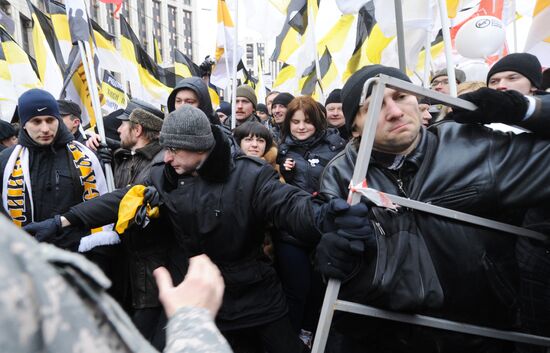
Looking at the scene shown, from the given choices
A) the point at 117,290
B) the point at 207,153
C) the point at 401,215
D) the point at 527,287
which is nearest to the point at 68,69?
the point at 117,290

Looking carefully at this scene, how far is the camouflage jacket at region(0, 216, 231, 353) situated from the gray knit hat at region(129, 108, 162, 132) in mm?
3155

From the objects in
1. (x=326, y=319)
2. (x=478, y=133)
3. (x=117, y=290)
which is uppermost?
(x=478, y=133)

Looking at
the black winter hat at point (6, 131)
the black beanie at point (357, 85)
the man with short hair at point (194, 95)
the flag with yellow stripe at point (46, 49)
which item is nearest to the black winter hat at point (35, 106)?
the man with short hair at point (194, 95)

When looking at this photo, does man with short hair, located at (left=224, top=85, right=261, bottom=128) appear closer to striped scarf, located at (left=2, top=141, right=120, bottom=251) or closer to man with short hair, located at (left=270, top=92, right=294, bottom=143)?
man with short hair, located at (left=270, top=92, right=294, bottom=143)

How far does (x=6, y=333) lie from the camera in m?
0.51

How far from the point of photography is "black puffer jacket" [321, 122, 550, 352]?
1708 millimetres

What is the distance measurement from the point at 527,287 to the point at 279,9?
575 cm

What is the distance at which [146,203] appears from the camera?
2.66 meters

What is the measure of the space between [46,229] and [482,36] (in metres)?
4.39

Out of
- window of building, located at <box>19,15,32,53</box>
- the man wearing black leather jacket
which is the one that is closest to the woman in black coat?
the man wearing black leather jacket

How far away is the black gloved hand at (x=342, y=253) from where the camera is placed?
167 centimetres

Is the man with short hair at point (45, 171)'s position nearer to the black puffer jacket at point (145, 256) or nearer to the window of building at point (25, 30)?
the black puffer jacket at point (145, 256)

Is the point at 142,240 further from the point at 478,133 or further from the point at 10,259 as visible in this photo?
the point at 10,259

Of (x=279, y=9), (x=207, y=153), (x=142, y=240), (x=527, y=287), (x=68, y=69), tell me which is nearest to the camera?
(x=527, y=287)
